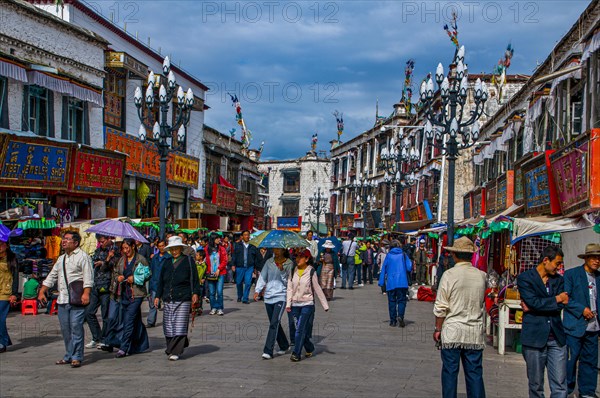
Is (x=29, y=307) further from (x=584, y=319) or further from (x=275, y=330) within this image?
(x=584, y=319)

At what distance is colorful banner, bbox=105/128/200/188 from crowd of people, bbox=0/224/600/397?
9661 mm

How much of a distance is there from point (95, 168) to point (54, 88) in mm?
2940

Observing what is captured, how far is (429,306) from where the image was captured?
18938mm

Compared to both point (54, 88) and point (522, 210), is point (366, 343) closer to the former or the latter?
point (522, 210)

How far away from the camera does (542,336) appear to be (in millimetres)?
6621

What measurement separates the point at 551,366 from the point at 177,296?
5.10 meters

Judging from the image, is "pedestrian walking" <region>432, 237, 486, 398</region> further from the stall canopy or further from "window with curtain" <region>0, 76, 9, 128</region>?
"window with curtain" <region>0, 76, 9, 128</region>

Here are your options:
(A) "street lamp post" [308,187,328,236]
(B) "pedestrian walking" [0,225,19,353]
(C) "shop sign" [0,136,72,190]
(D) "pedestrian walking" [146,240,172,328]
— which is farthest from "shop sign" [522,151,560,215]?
(A) "street lamp post" [308,187,328,236]

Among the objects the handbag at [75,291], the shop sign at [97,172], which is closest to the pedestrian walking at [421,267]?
the shop sign at [97,172]

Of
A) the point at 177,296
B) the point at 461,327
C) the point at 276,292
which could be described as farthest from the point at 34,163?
the point at 461,327

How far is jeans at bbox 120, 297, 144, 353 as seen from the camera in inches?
385

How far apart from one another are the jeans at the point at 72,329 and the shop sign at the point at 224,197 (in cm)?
2698

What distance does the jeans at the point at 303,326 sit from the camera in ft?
31.8

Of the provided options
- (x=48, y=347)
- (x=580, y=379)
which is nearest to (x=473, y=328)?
(x=580, y=379)
